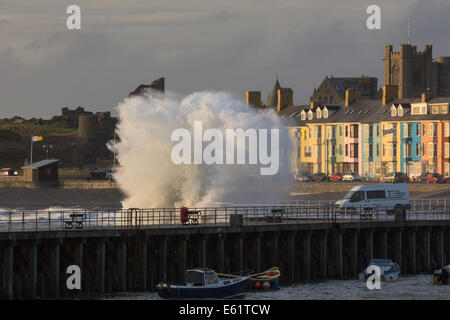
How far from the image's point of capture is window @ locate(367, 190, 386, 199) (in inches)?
3083

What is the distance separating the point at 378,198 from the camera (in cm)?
7856

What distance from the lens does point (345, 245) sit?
209 ft

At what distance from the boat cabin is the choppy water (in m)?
1.78

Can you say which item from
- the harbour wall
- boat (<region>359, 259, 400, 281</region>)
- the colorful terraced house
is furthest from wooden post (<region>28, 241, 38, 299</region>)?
the colorful terraced house

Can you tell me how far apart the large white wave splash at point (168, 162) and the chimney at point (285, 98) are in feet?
249

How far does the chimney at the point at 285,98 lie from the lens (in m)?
164

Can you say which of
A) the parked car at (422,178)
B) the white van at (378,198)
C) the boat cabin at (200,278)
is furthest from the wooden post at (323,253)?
the parked car at (422,178)

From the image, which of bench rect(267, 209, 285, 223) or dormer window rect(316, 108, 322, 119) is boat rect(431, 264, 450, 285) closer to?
bench rect(267, 209, 285, 223)

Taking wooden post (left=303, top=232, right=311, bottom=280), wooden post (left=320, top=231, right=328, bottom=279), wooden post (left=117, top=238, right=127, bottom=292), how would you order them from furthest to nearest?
1. wooden post (left=320, top=231, right=328, bottom=279)
2. wooden post (left=303, top=232, right=311, bottom=280)
3. wooden post (left=117, top=238, right=127, bottom=292)

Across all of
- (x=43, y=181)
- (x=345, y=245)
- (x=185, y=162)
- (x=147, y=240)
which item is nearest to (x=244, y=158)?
(x=185, y=162)

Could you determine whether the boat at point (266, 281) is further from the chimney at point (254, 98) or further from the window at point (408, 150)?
the chimney at point (254, 98)

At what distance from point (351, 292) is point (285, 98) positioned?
108m
